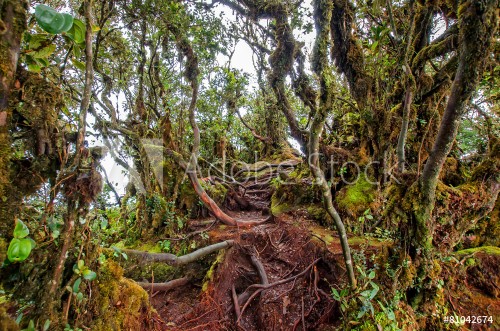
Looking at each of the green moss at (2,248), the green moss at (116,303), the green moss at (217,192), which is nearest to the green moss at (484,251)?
the green moss at (116,303)

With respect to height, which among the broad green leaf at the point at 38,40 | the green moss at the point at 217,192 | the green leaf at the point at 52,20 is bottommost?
the green moss at the point at 217,192

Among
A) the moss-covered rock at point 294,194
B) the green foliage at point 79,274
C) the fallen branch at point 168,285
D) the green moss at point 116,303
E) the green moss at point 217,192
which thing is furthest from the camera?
the green moss at point 217,192

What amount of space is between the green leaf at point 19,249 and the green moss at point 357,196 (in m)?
5.68

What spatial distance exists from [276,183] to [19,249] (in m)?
7.18

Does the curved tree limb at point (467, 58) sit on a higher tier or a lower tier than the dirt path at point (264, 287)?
higher

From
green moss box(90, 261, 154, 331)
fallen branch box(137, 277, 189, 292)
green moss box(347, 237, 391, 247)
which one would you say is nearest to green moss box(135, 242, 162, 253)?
fallen branch box(137, 277, 189, 292)

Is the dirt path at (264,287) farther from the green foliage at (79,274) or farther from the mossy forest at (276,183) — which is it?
the green foliage at (79,274)

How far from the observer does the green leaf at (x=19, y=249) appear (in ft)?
3.63

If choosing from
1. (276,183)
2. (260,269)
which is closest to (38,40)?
(260,269)

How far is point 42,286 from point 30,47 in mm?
1519

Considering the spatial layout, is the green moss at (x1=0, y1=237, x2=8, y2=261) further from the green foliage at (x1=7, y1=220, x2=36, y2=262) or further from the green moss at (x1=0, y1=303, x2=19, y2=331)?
the green moss at (x1=0, y1=303, x2=19, y2=331)

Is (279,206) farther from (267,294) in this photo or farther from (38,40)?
(38,40)

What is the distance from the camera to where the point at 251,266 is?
17.6 feet

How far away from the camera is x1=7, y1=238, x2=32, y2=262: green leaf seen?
1105 mm
